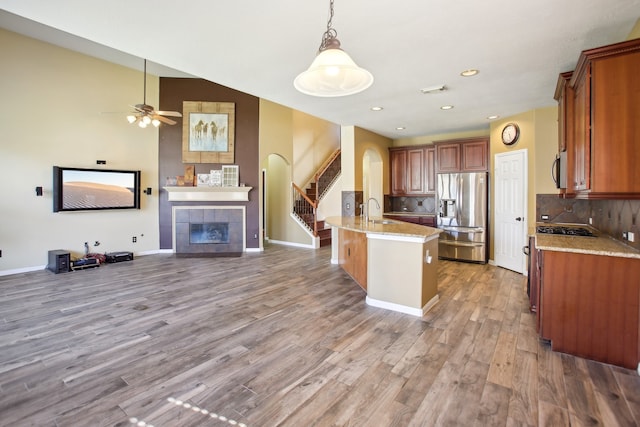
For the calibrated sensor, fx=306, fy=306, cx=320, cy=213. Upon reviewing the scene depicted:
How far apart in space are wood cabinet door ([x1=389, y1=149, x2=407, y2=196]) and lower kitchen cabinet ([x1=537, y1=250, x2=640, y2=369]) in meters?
4.64

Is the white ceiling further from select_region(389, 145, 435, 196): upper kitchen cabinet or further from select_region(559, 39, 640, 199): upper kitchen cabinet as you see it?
select_region(389, 145, 435, 196): upper kitchen cabinet

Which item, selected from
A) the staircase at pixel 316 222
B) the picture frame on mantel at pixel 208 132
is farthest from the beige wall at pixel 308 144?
the picture frame on mantel at pixel 208 132

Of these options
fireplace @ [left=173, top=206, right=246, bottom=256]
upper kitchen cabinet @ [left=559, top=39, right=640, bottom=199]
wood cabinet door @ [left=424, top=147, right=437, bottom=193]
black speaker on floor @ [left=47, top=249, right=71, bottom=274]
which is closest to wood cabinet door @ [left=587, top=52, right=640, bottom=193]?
upper kitchen cabinet @ [left=559, top=39, right=640, bottom=199]

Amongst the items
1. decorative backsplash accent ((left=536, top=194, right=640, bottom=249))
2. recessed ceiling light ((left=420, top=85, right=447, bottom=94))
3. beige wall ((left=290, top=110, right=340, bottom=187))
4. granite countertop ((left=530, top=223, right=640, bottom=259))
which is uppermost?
beige wall ((left=290, top=110, right=340, bottom=187))

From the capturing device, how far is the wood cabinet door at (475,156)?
6004mm

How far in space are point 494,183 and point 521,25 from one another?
3815 mm

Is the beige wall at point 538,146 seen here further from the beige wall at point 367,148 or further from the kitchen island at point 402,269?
the beige wall at point 367,148

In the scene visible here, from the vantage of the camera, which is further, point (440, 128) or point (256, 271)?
point (440, 128)

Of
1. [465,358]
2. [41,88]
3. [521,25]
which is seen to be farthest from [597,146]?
[41,88]

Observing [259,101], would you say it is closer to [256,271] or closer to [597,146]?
[256,271]

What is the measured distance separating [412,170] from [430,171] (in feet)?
1.33

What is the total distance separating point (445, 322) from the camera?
3.26 m

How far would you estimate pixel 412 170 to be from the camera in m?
7.06

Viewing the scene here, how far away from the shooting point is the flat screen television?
5.63m
